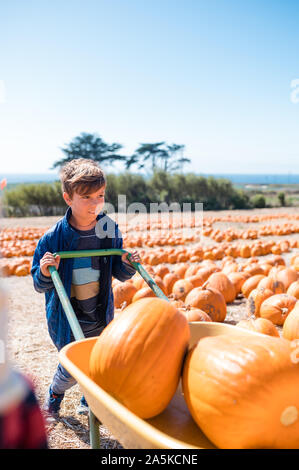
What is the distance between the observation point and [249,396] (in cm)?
123

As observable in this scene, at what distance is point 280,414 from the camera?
1231 millimetres

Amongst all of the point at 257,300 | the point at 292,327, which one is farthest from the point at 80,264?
the point at 257,300

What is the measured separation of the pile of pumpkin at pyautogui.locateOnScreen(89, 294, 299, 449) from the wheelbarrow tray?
0.08m

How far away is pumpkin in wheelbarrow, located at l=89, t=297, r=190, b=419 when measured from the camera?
141 cm

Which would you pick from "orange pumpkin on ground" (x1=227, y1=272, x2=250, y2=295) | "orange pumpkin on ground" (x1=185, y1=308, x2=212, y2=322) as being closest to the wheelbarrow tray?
"orange pumpkin on ground" (x1=185, y1=308, x2=212, y2=322)

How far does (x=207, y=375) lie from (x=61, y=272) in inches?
57.7

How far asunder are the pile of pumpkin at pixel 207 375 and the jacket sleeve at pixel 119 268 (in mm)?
1062

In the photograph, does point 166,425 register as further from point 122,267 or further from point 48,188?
point 48,188

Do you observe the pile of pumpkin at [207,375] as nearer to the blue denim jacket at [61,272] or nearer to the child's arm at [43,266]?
the child's arm at [43,266]

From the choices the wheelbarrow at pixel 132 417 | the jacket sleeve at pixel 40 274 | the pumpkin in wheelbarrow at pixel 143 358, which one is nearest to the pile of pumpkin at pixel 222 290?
the jacket sleeve at pixel 40 274

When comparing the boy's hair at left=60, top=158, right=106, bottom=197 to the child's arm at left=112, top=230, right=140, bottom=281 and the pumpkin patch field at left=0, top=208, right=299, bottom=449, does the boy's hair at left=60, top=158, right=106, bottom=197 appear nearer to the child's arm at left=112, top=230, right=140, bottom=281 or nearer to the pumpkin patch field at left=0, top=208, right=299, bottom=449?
the child's arm at left=112, top=230, right=140, bottom=281

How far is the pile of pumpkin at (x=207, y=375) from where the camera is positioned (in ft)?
4.03

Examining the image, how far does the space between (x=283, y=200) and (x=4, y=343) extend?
30977 millimetres
